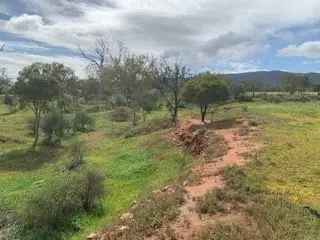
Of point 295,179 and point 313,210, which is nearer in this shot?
point 313,210

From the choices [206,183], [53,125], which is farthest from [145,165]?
[53,125]

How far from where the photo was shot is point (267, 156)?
2036 centimetres

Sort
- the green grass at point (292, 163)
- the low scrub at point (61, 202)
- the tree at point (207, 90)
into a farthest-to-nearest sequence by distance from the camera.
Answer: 1. the tree at point (207, 90)
2. the low scrub at point (61, 202)
3. the green grass at point (292, 163)

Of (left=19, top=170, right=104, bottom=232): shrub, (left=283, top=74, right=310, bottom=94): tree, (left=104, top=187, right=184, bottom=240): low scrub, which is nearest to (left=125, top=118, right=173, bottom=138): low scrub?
(left=19, top=170, right=104, bottom=232): shrub

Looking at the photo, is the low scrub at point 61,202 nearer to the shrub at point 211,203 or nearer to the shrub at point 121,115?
the shrub at point 211,203

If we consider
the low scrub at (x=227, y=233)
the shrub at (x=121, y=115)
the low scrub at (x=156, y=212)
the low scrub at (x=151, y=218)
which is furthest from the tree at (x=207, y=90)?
the low scrub at (x=227, y=233)

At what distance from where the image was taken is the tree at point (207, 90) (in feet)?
115

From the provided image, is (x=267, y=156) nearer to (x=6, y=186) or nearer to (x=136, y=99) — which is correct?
(x=6, y=186)

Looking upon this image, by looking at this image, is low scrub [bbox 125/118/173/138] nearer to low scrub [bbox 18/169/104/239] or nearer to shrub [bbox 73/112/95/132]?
shrub [bbox 73/112/95/132]

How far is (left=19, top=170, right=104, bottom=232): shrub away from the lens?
1705cm

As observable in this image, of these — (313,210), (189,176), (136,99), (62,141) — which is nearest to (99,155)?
(62,141)

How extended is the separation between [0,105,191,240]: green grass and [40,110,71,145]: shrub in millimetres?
Answer: 1079

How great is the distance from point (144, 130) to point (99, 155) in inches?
349

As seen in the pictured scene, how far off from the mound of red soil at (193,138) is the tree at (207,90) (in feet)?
10.1
